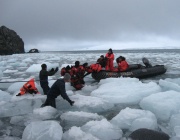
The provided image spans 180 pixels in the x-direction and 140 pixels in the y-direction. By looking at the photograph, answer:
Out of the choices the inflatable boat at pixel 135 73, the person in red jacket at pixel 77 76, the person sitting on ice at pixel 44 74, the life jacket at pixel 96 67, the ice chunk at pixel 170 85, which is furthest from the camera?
the inflatable boat at pixel 135 73

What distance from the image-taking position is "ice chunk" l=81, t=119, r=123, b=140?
4672 mm

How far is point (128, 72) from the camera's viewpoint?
460 inches

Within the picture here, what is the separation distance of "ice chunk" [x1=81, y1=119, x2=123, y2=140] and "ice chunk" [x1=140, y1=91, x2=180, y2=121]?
1483mm

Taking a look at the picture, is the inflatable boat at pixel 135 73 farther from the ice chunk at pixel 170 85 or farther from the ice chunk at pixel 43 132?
the ice chunk at pixel 43 132

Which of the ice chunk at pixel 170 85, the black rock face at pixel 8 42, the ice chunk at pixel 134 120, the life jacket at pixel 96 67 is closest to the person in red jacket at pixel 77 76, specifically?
the life jacket at pixel 96 67

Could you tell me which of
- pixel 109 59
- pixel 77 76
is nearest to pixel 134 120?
pixel 77 76

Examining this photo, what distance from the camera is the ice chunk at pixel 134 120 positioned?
16.8 feet

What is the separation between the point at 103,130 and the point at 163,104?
6.68ft

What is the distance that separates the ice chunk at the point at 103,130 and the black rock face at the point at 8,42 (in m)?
65.8

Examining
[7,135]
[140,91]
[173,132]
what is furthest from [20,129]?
[140,91]

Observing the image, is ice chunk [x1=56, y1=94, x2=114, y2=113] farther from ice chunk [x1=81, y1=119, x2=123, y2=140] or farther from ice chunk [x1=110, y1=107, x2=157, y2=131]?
ice chunk [x1=81, y1=119, x2=123, y2=140]

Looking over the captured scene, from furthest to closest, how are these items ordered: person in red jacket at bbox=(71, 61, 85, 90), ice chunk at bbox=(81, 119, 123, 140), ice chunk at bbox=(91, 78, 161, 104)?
1. person in red jacket at bbox=(71, 61, 85, 90)
2. ice chunk at bbox=(91, 78, 161, 104)
3. ice chunk at bbox=(81, 119, 123, 140)

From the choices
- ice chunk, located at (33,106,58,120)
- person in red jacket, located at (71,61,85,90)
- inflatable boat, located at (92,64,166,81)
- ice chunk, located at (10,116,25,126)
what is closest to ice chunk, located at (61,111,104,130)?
ice chunk, located at (33,106,58,120)

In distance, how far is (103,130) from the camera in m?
4.77
